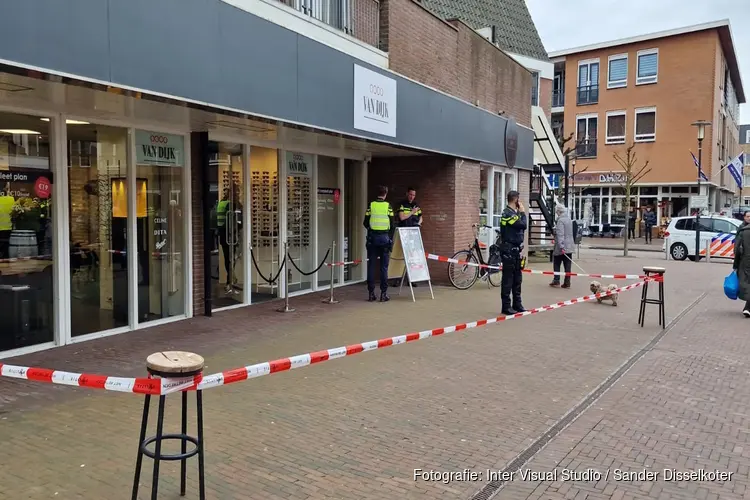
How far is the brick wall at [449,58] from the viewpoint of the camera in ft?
35.5

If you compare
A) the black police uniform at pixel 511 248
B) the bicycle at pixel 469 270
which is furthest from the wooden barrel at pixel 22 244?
the bicycle at pixel 469 270

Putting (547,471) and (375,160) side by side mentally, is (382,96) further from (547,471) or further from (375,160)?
(547,471)

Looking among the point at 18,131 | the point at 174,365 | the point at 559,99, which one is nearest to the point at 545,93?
the point at 18,131

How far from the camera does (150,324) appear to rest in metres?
8.23

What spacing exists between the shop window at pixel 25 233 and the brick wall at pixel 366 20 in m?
5.01

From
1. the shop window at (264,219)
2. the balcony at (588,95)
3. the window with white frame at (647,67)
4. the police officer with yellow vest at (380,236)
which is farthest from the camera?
the balcony at (588,95)

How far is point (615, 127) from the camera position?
Result: 3950 centimetres

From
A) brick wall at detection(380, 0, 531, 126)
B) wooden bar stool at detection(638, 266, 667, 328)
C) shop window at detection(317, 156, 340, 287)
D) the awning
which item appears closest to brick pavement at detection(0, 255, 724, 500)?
wooden bar stool at detection(638, 266, 667, 328)

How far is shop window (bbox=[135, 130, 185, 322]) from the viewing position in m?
8.08

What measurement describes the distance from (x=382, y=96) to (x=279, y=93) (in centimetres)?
254

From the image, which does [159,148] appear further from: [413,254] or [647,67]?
[647,67]

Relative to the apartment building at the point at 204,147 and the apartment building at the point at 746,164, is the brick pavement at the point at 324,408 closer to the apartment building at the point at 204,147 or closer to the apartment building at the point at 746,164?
the apartment building at the point at 204,147

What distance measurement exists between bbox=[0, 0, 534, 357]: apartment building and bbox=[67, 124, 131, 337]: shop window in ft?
0.06

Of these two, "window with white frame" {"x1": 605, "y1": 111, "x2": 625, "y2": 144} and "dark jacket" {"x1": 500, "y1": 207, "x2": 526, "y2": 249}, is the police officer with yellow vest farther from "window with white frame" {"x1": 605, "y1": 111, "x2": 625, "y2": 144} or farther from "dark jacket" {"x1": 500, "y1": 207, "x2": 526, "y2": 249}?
"window with white frame" {"x1": 605, "y1": 111, "x2": 625, "y2": 144}
